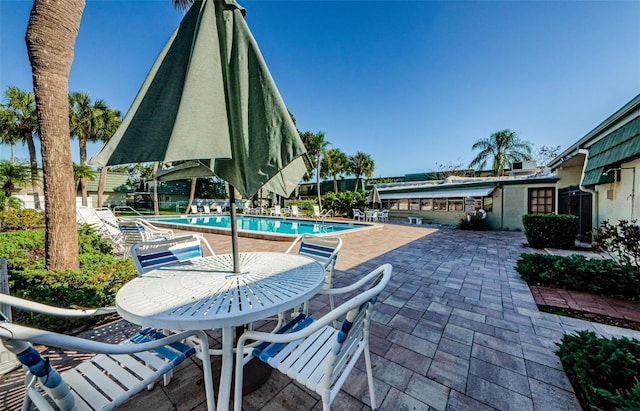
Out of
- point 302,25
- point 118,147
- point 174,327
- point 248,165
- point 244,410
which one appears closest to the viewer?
point 174,327

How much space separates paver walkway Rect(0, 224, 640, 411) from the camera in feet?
5.77

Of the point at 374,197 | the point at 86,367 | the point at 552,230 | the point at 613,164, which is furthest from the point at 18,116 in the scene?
the point at 552,230

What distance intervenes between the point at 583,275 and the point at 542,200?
10220 millimetres

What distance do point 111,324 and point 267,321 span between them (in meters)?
1.82

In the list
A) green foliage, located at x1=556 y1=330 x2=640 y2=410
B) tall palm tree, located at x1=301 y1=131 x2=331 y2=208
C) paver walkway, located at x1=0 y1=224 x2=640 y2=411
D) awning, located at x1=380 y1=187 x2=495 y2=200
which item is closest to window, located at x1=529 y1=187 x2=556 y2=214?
awning, located at x1=380 y1=187 x2=495 y2=200

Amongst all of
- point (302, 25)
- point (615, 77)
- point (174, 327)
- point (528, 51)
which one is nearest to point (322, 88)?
point (302, 25)

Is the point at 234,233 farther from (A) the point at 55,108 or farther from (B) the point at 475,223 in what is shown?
(B) the point at 475,223

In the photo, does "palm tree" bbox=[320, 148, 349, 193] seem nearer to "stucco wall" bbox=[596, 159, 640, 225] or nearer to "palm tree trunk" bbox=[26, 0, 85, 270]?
"stucco wall" bbox=[596, 159, 640, 225]

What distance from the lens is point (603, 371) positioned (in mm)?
1746

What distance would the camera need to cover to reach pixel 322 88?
17984 millimetres

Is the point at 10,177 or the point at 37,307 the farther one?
the point at 10,177

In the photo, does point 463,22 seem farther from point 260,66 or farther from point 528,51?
point 260,66

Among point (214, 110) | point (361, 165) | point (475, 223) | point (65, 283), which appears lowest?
point (475, 223)

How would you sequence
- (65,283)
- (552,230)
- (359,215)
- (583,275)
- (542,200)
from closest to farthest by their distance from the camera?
(65,283), (583,275), (552,230), (542,200), (359,215)
